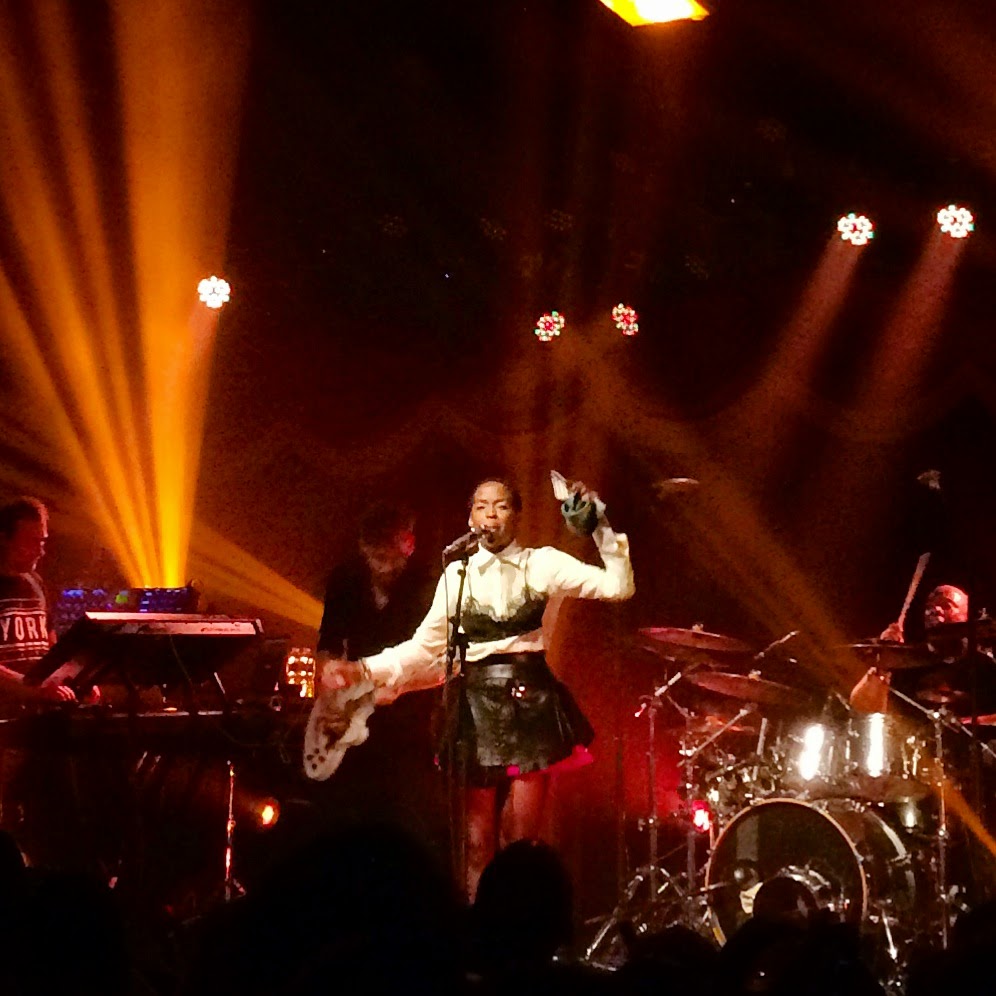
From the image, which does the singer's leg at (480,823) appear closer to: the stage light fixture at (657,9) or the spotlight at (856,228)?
the stage light fixture at (657,9)

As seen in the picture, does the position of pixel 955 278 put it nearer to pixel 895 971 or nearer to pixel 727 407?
pixel 727 407

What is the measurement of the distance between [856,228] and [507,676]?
4.86 metres

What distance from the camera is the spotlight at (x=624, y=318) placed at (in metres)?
10.1

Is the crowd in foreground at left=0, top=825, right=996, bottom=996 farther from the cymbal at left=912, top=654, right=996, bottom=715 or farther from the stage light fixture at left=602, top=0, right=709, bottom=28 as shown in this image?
the cymbal at left=912, top=654, right=996, bottom=715

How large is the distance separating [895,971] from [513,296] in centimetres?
547

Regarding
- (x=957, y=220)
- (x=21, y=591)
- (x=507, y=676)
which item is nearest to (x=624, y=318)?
(x=957, y=220)

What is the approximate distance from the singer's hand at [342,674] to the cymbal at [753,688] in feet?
6.69

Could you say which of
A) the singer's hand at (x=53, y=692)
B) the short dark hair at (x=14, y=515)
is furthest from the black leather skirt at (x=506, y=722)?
the short dark hair at (x=14, y=515)

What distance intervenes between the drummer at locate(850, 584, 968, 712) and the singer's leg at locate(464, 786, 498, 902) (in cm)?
229

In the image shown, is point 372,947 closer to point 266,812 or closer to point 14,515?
point 14,515

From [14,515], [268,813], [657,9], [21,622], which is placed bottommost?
[268,813]

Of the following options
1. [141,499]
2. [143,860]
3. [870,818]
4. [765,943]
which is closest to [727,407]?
[870,818]

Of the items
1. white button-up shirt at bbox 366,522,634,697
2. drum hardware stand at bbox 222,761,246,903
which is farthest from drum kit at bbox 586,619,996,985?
drum hardware stand at bbox 222,761,246,903

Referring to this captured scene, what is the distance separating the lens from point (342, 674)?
→ 6.53 metres
